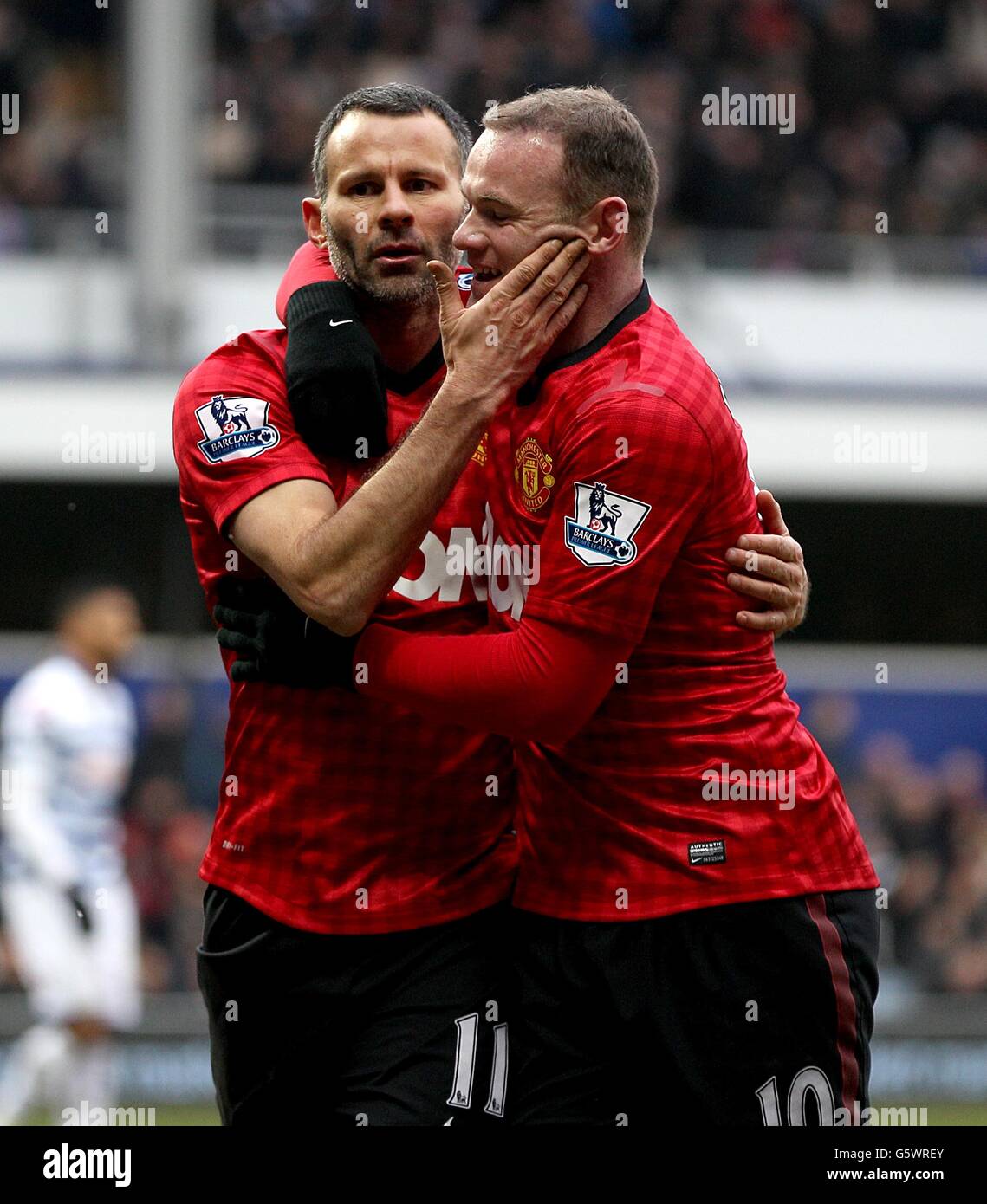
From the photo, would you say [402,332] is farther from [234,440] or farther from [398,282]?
[234,440]

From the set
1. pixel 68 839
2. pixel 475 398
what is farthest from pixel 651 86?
pixel 475 398

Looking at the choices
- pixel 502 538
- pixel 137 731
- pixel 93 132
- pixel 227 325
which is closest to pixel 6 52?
pixel 93 132

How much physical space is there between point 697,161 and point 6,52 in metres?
4.68

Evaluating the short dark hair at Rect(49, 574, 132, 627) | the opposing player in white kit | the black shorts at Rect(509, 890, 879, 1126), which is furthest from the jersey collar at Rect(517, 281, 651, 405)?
the short dark hair at Rect(49, 574, 132, 627)

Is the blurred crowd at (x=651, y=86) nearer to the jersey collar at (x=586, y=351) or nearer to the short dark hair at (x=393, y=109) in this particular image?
the short dark hair at (x=393, y=109)

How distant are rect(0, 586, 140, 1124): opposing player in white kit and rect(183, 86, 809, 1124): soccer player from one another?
14.2 ft

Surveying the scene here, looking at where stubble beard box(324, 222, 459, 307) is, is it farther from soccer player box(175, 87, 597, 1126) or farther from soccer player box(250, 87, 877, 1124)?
soccer player box(250, 87, 877, 1124)

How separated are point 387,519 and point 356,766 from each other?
21.0 inches

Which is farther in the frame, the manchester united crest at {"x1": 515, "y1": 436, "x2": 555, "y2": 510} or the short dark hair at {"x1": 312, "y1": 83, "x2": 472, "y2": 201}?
the short dark hair at {"x1": 312, "y1": 83, "x2": 472, "y2": 201}

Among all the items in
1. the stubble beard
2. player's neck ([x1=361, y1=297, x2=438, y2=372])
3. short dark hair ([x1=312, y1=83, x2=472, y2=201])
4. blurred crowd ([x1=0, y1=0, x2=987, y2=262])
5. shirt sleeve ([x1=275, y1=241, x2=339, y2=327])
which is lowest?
player's neck ([x1=361, y1=297, x2=438, y2=372])

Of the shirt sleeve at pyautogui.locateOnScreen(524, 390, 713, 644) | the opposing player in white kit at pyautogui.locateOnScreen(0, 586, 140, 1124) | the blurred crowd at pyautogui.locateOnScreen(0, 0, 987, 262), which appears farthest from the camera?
the blurred crowd at pyautogui.locateOnScreen(0, 0, 987, 262)

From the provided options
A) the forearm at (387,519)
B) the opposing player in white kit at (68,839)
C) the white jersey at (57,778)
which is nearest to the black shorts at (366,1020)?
the forearm at (387,519)

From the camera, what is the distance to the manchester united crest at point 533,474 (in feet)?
10.0

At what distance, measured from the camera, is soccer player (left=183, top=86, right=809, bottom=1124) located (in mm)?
3207
